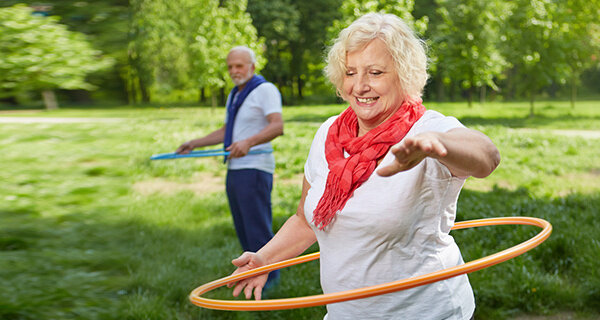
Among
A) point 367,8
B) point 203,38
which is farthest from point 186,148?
point 203,38

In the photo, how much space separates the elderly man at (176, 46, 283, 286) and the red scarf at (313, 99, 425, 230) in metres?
2.63

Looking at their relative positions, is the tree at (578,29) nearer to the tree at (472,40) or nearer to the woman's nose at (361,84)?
the tree at (472,40)

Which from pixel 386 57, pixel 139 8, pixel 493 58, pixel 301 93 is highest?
pixel 139 8

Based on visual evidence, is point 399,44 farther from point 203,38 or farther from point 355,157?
point 203,38

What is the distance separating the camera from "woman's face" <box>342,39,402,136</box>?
2176 mm

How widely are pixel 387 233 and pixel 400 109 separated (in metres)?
0.49

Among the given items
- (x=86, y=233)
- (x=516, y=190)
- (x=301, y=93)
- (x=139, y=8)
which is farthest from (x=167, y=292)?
(x=301, y=93)

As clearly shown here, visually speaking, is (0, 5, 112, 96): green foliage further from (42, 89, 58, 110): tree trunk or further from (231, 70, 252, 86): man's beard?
(231, 70, 252, 86): man's beard

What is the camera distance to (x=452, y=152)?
1.64 metres

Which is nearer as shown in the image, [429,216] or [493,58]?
[429,216]

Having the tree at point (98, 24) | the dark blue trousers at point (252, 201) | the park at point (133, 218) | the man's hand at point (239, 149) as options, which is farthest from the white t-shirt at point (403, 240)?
the dark blue trousers at point (252, 201)

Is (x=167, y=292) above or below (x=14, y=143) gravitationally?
below

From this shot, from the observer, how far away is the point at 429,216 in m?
2.06

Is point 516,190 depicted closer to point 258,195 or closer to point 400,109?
point 258,195
